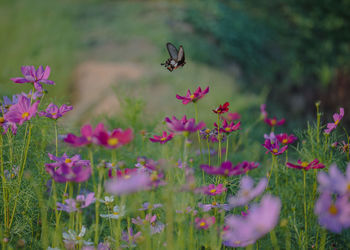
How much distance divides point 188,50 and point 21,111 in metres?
3.21

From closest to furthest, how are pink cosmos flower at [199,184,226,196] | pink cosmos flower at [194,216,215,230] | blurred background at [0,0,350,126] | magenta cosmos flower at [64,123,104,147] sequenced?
magenta cosmos flower at [64,123,104,147]
pink cosmos flower at [194,216,215,230]
pink cosmos flower at [199,184,226,196]
blurred background at [0,0,350,126]

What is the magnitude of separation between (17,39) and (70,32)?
2.42 feet

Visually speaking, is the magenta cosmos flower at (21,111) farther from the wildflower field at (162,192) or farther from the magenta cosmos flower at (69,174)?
the magenta cosmos flower at (69,174)

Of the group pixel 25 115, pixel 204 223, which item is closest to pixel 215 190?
pixel 204 223

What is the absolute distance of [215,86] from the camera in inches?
134

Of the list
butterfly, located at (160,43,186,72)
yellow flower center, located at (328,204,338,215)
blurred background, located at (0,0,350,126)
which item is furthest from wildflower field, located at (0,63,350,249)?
blurred background, located at (0,0,350,126)

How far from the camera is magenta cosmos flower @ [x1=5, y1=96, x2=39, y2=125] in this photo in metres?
0.97

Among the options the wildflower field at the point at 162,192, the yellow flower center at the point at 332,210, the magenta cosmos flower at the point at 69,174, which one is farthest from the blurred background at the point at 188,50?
the yellow flower center at the point at 332,210

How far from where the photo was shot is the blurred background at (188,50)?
367cm

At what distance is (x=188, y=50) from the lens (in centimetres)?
406

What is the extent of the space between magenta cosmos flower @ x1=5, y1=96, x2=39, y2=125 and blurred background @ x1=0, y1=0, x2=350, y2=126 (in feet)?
7.25

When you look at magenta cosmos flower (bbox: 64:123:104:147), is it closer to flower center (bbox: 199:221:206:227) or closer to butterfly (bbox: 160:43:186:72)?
flower center (bbox: 199:221:206:227)

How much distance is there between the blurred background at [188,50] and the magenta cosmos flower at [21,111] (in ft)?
7.25

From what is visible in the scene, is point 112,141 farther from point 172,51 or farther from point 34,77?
point 172,51
